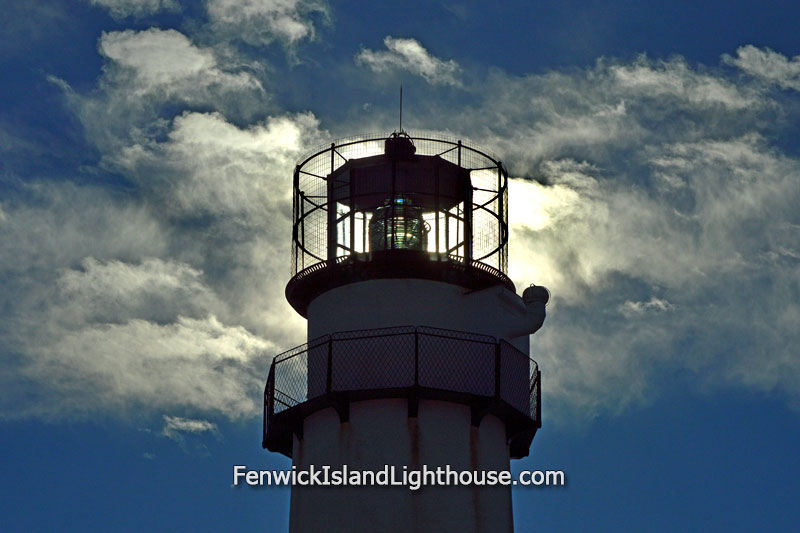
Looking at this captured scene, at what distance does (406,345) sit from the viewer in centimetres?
3928

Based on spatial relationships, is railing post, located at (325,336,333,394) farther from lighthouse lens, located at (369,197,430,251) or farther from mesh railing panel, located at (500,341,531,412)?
mesh railing panel, located at (500,341,531,412)

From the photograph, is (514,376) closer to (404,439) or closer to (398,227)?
(404,439)

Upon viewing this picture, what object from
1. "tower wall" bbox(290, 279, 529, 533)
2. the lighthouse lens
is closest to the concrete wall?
"tower wall" bbox(290, 279, 529, 533)

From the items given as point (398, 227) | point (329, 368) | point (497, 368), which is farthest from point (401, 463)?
point (398, 227)

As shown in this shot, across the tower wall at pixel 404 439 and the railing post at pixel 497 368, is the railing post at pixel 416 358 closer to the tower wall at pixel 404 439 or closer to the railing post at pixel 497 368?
the tower wall at pixel 404 439

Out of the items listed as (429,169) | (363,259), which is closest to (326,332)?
(363,259)

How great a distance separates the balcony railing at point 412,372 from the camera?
128 feet

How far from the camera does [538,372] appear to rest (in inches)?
1619

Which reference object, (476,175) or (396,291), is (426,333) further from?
(476,175)

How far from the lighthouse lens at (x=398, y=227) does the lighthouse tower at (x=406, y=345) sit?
0.03 meters

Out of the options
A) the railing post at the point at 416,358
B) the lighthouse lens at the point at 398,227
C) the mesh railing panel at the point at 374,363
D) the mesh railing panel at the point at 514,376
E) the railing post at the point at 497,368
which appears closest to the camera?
the railing post at the point at 416,358

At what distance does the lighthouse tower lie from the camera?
1526 inches

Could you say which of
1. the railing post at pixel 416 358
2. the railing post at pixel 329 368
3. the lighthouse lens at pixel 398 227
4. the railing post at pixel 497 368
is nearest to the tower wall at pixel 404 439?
the railing post at pixel 329 368

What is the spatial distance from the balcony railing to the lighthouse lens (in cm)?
245
